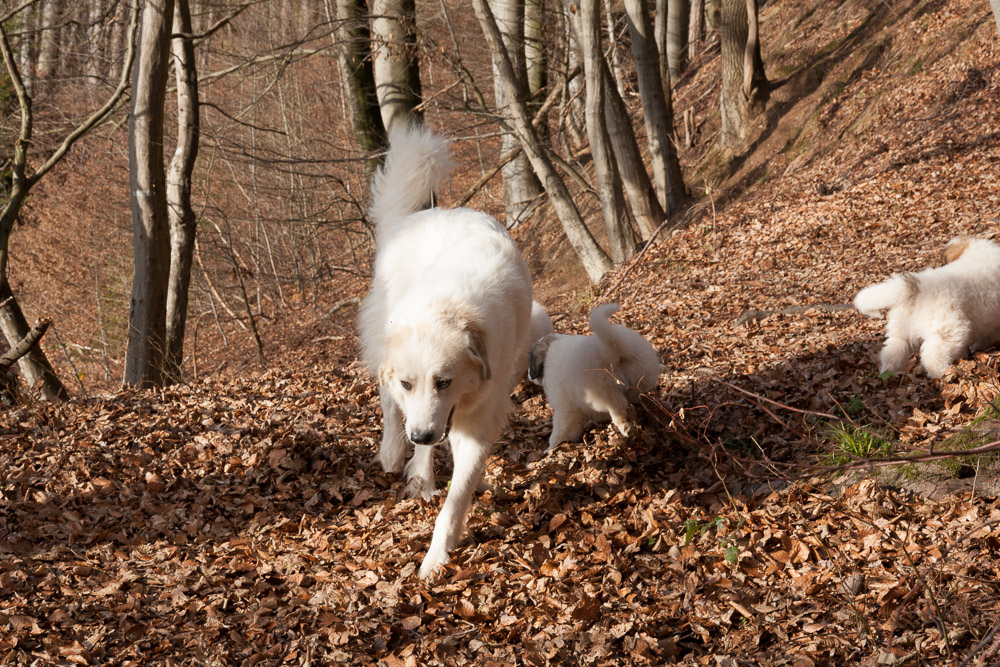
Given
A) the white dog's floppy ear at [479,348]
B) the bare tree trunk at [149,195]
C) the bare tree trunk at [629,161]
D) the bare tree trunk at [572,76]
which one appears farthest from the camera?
the bare tree trunk at [572,76]

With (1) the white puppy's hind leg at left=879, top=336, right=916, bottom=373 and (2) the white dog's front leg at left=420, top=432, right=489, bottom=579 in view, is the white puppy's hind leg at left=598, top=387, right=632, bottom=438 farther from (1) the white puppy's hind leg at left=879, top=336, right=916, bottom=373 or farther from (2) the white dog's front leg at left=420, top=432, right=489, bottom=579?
(1) the white puppy's hind leg at left=879, top=336, right=916, bottom=373

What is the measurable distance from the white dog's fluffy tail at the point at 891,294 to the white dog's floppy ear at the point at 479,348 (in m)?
2.83

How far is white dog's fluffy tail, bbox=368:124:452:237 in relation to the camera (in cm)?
605

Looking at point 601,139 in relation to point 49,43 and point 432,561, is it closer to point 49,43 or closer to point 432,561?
point 432,561

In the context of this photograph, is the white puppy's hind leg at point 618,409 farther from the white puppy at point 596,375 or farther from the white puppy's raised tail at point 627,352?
the white puppy's raised tail at point 627,352

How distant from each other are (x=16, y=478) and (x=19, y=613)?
1.73 metres

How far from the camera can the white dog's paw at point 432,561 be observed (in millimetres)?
4352

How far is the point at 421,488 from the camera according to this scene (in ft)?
16.9

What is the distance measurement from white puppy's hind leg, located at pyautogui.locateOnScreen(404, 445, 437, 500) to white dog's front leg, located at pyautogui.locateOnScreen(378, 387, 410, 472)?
244 mm

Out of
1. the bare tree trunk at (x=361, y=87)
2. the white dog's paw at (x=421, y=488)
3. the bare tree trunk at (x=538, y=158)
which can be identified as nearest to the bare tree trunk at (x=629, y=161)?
the bare tree trunk at (x=538, y=158)

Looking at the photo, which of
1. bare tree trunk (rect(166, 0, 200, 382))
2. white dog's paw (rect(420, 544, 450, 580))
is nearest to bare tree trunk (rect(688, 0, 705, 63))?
bare tree trunk (rect(166, 0, 200, 382))

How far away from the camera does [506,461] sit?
569 centimetres

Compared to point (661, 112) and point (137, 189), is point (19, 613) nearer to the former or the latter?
point (137, 189)

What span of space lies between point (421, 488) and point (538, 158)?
7.31 metres
